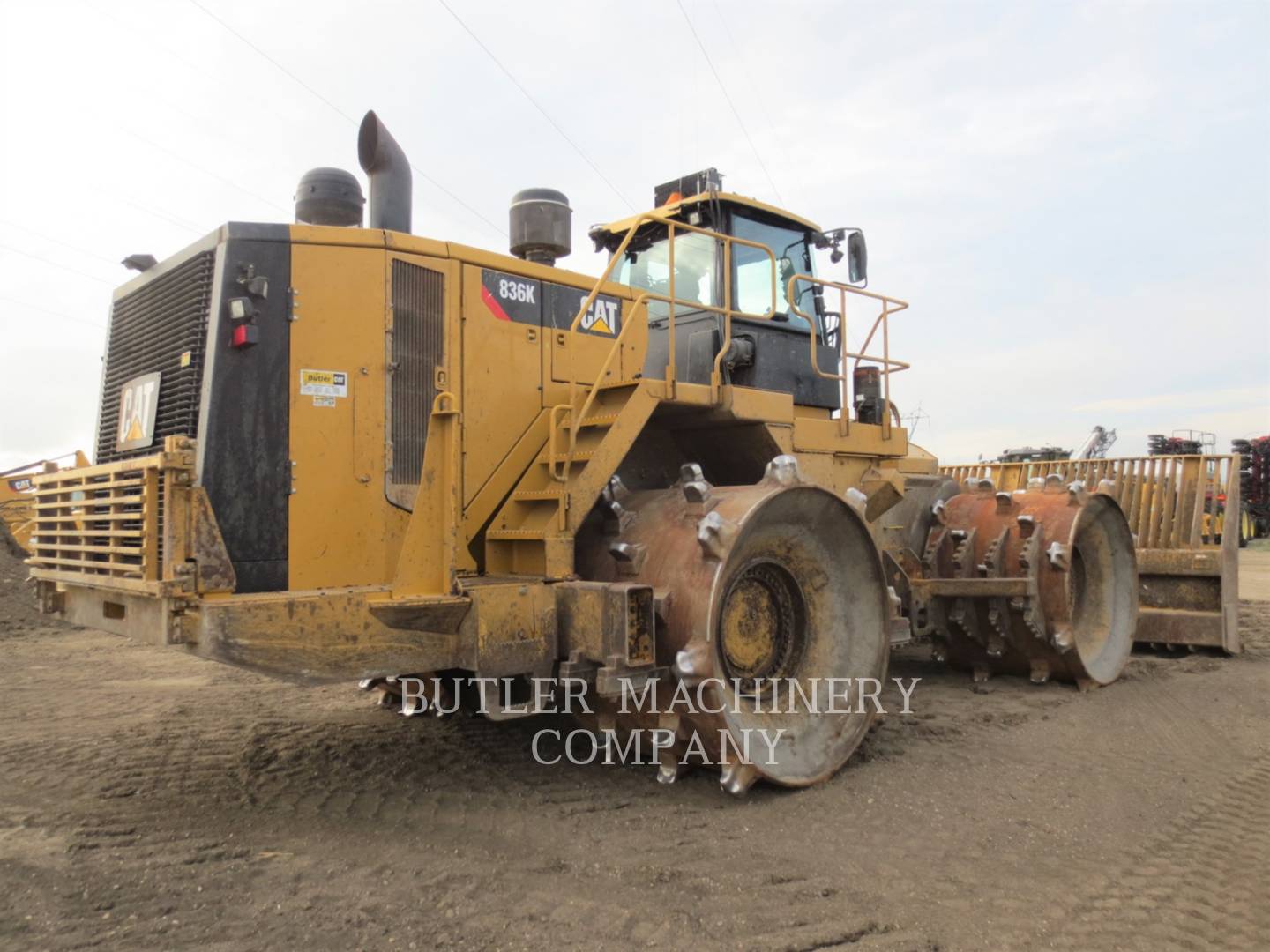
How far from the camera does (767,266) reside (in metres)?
6.50

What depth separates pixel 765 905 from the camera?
3.34 metres

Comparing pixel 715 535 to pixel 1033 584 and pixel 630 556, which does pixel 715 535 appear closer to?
pixel 630 556

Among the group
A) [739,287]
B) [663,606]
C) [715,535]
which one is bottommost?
[663,606]

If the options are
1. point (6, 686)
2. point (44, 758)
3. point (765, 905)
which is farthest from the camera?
point (6, 686)

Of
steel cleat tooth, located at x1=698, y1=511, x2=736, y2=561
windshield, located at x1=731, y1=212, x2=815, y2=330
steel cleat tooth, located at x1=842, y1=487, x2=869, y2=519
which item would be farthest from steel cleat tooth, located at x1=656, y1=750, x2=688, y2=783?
windshield, located at x1=731, y1=212, x2=815, y2=330

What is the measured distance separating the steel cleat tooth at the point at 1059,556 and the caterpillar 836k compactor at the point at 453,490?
1.84 meters


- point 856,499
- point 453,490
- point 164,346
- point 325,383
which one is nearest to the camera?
point 453,490

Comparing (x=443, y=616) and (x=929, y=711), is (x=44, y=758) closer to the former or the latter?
(x=443, y=616)

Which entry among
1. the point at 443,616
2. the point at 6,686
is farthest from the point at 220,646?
the point at 6,686

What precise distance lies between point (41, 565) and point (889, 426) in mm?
5192

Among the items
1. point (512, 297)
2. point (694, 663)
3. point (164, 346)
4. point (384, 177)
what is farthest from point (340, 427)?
point (694, 663)

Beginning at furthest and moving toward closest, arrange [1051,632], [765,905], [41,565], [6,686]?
1. [6,686]
2. [1051,632]
3. [41,565]
4. [765,905]

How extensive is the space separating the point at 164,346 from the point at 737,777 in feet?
11.0

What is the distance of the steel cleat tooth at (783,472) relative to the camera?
4781mm
